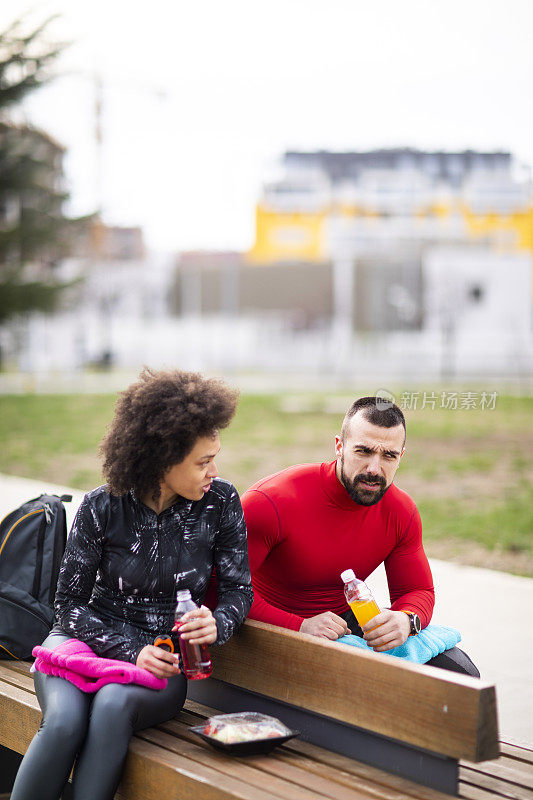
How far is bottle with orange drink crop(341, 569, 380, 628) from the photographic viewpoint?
287 cm

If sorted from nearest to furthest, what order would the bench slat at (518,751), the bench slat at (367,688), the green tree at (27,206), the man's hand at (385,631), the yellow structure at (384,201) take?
the bench slat at (367,688) → the bench slat at (518,751) → the man's hand at (385,631) → the green tree at (27,206) → the yellow structure at (384,201)

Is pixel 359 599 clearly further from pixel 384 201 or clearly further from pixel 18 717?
pixel 384 201

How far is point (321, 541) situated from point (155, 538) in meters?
0.58

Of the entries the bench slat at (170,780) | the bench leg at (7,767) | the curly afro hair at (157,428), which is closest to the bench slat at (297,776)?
the bench slat at (170,780)

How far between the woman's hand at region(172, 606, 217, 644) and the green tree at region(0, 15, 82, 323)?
11541mm

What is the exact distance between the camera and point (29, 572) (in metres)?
3.35

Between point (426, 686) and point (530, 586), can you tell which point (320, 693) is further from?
point (530, 586)

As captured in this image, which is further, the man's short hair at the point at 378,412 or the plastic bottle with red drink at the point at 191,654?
the man's short hair at the point at 378,412

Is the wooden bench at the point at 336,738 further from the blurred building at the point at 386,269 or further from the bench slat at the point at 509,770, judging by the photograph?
the blurred building at the point at 386,269

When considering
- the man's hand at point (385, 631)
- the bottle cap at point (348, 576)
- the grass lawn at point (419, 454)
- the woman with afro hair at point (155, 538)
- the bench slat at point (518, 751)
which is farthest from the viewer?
the grass lawn at point (419, 454)

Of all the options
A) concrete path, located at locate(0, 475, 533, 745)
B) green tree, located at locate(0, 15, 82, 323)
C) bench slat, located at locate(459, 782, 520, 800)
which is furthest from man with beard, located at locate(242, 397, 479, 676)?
green tree, located at locate(0, 15, 82, 323)

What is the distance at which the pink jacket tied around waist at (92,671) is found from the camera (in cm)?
259

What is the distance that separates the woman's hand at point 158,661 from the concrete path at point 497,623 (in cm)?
169

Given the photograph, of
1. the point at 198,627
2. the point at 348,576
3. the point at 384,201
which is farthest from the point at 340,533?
the point at 384,201
